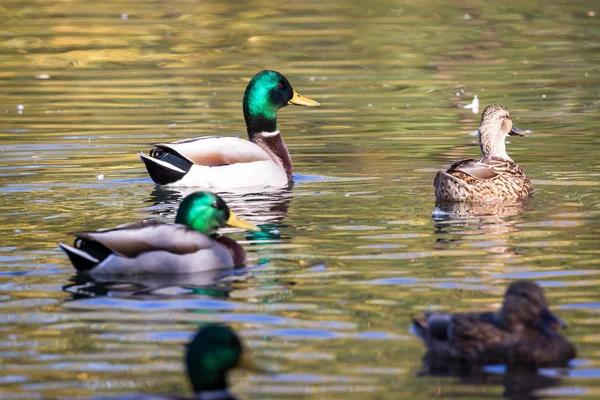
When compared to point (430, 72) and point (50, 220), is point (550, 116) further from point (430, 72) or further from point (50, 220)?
point (50, 220)

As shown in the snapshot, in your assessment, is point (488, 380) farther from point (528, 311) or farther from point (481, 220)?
point (481, 220)

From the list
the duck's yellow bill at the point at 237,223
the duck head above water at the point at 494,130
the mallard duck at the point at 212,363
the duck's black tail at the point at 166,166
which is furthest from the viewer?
the duck's black tail at the point at 166,166

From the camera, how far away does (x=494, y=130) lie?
13617 millimetres

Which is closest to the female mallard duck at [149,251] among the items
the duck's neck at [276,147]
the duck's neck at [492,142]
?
the duck's neck at [492,142]

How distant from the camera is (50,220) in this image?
1184 centimetres

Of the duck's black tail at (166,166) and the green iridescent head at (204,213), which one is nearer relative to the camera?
the green iridescent head at (204,213)

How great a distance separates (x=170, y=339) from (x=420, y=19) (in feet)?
70.9

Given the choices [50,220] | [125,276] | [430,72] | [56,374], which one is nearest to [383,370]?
[56,374]

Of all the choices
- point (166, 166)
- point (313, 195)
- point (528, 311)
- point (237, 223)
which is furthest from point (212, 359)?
point (166, 166)

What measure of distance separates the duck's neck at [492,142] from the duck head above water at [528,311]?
630 cm

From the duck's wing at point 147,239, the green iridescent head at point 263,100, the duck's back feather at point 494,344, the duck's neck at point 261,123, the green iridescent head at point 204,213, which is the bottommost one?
the duck's back feather at point 494,344

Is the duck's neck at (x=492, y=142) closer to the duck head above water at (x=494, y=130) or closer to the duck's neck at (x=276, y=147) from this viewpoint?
the duck head above water at (x=494, y=130)

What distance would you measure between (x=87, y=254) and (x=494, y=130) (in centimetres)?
550

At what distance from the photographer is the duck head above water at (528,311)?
733 centimetres
